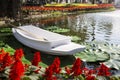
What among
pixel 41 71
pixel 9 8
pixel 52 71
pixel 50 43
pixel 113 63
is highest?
pixel 52 71

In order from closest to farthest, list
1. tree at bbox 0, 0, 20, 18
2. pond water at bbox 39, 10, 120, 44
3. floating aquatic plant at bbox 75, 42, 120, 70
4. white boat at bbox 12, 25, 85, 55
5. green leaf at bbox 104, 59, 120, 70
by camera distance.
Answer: green leaf at bbox 104, 59, 120, 70, floating aquatic plant at bbox 75, 42, 120, 70, white boat at bbox 12, 25, 85, 55, pond water at bbox 39, 10, 120, 44, tree at bbox 0, 0, 20, 18

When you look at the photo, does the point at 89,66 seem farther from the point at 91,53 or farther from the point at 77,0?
the point at 77,0

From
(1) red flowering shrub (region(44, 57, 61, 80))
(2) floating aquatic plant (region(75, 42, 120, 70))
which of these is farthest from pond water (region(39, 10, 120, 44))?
(1) red flowering shrub (region(44, 57, 61, 80))

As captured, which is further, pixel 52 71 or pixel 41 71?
pixel 41 71

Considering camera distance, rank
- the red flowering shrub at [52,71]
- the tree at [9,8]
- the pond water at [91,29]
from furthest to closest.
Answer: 1. the tree at [9,8]
2. the pond water at [91,29]
3. the red flowering shrub at [52,71]

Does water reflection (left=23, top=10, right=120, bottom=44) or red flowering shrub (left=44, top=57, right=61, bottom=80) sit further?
water reflection (left=23, top=10, right=120, bottom=44)

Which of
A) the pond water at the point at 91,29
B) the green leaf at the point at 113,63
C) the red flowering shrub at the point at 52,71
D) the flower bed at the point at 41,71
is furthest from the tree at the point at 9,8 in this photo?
the red flowering shrub at the point at 52,71

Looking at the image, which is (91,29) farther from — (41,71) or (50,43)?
(41,71)

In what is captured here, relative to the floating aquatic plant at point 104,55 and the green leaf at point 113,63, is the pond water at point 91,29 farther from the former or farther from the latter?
the green leaf at point 113,63

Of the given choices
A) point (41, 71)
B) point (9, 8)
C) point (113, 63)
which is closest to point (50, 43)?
point (113, 63)

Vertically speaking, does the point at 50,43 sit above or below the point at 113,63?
above

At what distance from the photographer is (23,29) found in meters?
13.7

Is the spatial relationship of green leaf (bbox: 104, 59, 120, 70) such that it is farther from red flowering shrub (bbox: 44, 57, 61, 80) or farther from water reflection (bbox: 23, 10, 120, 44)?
water reflection (bbox: 23, 10, 120, 44)

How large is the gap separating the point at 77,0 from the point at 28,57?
194 ft
